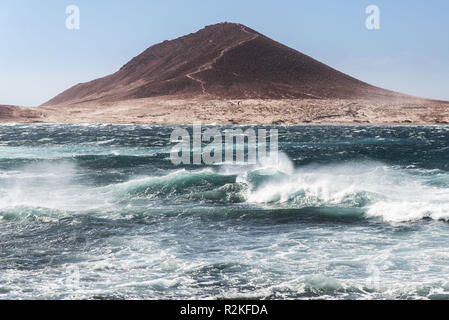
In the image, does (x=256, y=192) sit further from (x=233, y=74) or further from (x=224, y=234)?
(x=233, y=74)

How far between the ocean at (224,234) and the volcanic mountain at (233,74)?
277ft

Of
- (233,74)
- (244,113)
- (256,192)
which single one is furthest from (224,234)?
(233,74)

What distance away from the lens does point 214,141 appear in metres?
52.1

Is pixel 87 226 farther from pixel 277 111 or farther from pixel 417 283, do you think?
pixel 277 111

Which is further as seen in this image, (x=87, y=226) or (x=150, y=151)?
(x=150, y=151)

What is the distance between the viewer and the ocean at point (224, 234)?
10875 millimetres

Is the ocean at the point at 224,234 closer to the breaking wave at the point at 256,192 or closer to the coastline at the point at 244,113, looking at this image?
the breaking wave at the point at 256,192

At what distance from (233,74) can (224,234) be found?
381 feet

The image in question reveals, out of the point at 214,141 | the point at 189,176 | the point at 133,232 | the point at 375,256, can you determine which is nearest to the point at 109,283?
the point at 133,232

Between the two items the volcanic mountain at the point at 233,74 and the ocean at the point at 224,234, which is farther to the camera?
the volcanic mountain at the point at 233,74

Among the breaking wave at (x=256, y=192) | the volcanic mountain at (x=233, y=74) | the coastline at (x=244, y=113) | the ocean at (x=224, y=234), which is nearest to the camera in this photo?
the ocean at (x=224, y=234)

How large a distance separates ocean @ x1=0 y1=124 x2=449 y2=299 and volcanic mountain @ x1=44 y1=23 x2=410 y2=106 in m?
84.4

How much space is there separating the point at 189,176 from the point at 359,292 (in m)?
16.4

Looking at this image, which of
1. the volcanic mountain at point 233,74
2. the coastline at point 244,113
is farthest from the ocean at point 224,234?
the volcanic mountain at point 233,74
